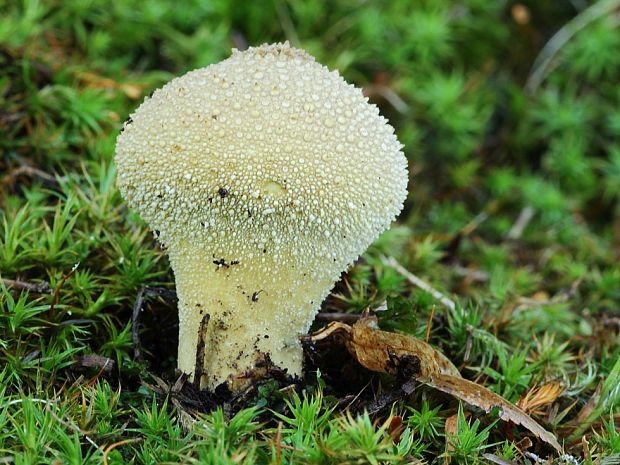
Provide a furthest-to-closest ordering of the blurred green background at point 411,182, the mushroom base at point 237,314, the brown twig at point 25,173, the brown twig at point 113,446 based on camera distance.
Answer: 1. the brown twig at point 25,173
2. the blurred green background at point 411,182
3. the mushroom base at point 237,314
4. the brown twig at point 113,446

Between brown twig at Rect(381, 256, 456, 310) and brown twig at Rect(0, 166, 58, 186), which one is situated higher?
brown twig at Rect(0, 166, 58, 186)

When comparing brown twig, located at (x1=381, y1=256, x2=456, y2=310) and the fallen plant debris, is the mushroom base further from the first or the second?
brown twig, located at (x1=381, y1=256, x2=456, y2=310)

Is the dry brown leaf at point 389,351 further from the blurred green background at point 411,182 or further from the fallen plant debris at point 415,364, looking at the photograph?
the blurred green background at point 411,182

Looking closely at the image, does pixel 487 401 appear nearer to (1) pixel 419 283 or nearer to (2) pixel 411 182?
(1) pixel 419 283

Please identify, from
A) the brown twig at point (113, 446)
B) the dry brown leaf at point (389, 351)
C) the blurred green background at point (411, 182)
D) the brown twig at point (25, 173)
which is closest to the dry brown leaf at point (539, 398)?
the blurred green background at point (411, 182)

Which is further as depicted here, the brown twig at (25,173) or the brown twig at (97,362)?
the brown twig at (25,173)

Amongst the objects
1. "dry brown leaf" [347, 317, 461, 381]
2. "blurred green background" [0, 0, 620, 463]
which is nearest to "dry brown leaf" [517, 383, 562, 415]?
"blurred green background" [0, 0, 620, 463]

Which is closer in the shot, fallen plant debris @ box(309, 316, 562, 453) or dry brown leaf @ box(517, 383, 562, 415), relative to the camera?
fallen plant debris @ box(309, 316, 562, 453)
